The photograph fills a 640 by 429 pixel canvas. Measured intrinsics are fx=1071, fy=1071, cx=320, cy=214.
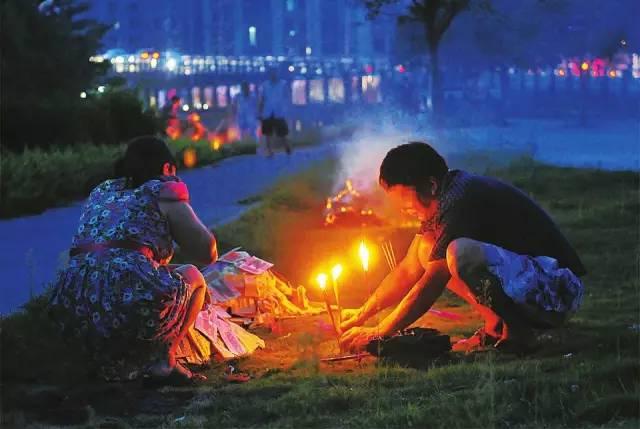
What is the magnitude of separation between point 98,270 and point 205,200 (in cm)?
987

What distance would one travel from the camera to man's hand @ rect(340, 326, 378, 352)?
5.90 metres

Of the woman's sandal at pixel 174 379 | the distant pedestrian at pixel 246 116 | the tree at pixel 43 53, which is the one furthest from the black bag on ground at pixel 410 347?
the distant pedestrian at pixel 246 116

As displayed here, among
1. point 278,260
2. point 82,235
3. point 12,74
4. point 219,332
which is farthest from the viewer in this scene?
point 12,74

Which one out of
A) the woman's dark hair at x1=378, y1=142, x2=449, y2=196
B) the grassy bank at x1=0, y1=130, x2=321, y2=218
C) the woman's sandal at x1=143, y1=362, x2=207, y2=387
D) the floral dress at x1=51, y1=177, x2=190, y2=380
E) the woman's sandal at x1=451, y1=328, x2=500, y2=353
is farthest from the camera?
the grassy bank at x1=0, y1=130, x2=321, y2=218

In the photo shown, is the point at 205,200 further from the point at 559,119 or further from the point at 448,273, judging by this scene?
the point at 559,119

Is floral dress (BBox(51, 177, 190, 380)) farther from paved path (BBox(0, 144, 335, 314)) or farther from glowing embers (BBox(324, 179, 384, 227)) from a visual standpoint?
glowing embers (BBox(324, 179, 384, 227))

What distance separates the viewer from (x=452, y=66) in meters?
63.6

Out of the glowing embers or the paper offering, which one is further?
the glowing embers

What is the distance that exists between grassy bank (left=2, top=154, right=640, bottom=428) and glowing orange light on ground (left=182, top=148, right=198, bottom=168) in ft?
44.5

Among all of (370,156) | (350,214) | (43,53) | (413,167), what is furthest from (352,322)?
(43,53)

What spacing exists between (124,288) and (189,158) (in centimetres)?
1587

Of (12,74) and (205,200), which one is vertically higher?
(12,74)

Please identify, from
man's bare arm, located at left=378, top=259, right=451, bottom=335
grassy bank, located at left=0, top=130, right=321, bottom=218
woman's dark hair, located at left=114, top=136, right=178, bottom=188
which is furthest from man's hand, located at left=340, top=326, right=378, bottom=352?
grassy bank, located at left=0, top=130, right=321, bottom=218

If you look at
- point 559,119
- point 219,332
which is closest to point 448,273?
point 219,332
